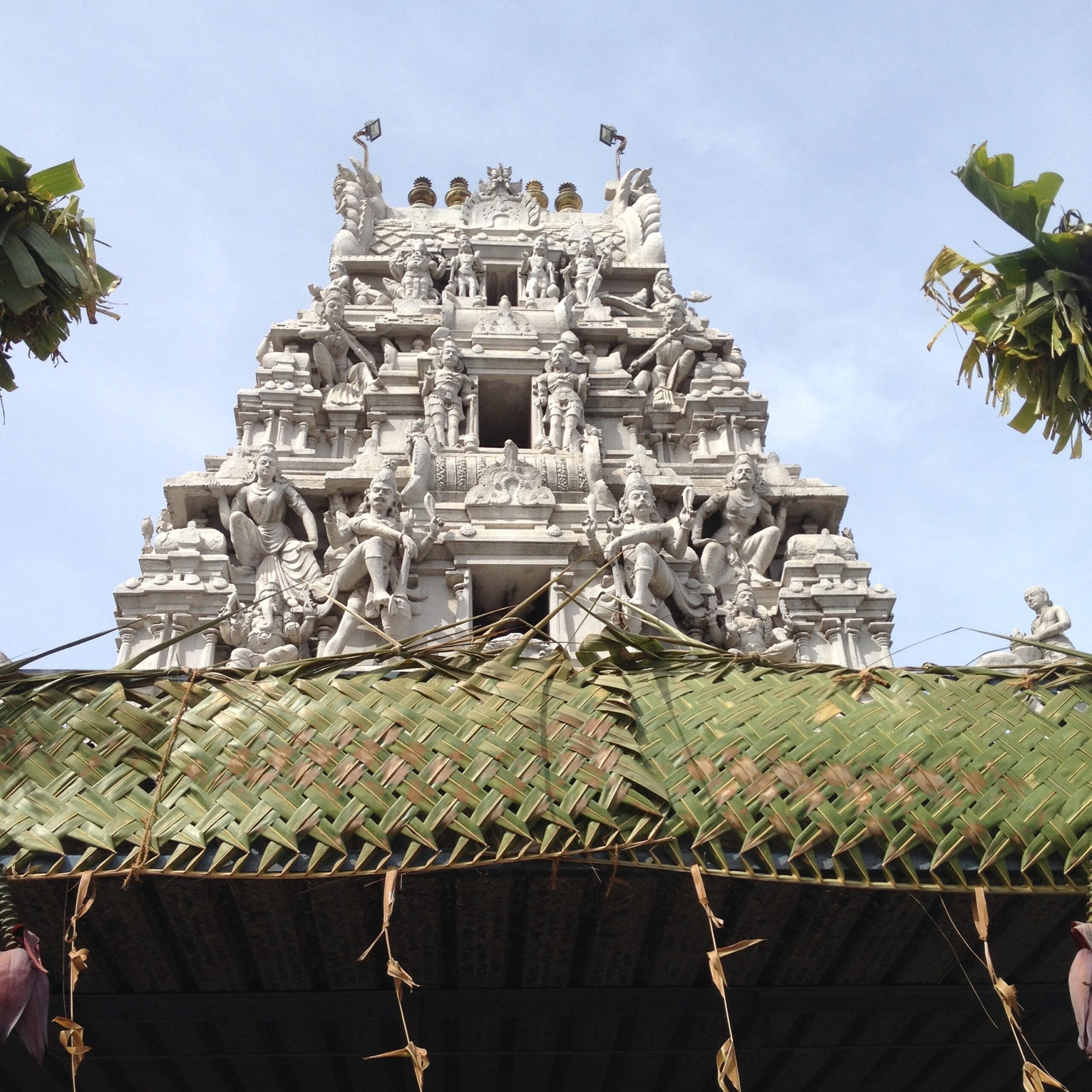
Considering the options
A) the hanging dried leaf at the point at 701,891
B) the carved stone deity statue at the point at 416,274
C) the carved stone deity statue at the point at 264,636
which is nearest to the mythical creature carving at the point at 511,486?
the carved stone deity statue at the point at 264,636

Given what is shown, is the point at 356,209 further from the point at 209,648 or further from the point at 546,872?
the point at 546,872

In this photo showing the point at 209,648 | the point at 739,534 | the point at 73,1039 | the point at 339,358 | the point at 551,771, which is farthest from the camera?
the point at 339,358

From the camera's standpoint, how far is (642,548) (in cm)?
1513

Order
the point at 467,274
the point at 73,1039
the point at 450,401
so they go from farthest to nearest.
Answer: the point at 467,274 < the point at 450,401 < the point at 73,1039

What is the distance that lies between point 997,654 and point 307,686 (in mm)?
9884

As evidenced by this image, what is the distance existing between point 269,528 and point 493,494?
9.94 ft

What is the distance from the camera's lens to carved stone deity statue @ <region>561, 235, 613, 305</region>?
21.6 meters

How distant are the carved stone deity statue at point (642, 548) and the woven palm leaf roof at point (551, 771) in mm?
8413

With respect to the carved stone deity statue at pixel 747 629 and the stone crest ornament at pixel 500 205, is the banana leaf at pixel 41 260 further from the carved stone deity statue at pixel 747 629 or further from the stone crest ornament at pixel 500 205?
the stone crest ornament at pixel 500 205

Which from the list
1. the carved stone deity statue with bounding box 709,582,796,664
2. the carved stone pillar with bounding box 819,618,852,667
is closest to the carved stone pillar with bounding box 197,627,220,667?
the carved stone deity statue with bounding box 709,582,796,664

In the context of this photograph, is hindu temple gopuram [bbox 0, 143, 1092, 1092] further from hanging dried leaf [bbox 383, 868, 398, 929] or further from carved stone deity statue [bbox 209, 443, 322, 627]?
carved stone deity statue [bbox 209, 443, 322, 627]

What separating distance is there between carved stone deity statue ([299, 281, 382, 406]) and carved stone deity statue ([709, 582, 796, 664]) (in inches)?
268

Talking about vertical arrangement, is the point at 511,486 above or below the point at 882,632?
above

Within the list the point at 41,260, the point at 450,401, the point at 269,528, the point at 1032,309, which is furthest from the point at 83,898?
the point at 450,401
